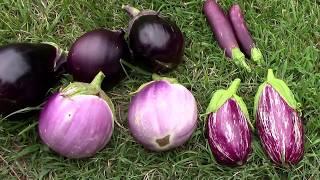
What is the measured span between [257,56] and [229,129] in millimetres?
356

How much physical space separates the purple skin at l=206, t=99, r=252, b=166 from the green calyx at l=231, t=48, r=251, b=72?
0.69 ft

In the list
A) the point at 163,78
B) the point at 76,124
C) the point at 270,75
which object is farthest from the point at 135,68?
the point at 270,75

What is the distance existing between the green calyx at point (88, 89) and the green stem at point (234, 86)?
39 cm

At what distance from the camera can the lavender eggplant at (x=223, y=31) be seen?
7.27ft

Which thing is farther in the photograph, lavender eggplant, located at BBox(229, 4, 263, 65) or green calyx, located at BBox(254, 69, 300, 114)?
lavender eggplant, located at BBox(229, 4, 263, 65)

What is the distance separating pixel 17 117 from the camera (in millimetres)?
2039

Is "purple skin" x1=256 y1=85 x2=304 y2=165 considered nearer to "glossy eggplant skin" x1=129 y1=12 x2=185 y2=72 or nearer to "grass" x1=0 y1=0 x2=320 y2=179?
"grass" x1=0 y1=0 x2=320 y2=179

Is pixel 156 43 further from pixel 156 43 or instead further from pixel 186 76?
pixel 186 76

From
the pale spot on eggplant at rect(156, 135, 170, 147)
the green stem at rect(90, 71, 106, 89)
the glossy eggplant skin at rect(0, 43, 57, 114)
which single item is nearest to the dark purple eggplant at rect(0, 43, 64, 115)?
the glossy eggplant skin at rect(0, 43, 57, 114)

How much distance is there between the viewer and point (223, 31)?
7.40 feet

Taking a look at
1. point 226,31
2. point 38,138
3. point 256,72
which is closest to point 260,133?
point 256,72

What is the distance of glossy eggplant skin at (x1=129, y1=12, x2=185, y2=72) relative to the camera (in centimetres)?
204

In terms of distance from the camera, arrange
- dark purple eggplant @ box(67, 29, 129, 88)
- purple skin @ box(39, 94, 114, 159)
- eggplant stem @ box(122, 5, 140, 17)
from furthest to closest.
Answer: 1. eggplant stem @ box(122, 5, 140, 17)
2. dark purple eggplant @ box(67, 29, 129, 88)
3. purple skin @ box(39, 94, 114, 159)

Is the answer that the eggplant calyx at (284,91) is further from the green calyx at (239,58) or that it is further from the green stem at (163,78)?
the green stem at (163,78)
